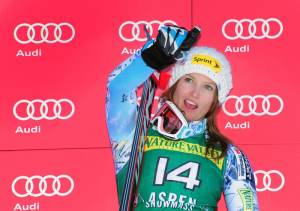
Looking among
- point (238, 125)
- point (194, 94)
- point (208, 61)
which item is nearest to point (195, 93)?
point (194, 94)

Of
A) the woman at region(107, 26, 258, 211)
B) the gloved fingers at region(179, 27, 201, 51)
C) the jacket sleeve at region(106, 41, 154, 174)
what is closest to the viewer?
the gloved fingers at region(179, 27, 201, 51)

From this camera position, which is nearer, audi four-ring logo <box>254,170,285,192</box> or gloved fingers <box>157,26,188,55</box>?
gloved fingers <box>157,26,188,55</box>

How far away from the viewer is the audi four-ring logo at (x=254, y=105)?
316cm

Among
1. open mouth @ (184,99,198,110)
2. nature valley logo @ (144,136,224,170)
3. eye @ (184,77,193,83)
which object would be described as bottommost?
nature valley logo @ (144,136,224,170)

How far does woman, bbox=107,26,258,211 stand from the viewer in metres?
2.67

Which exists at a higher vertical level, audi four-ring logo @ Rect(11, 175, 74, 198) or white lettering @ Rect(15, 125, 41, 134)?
white lettering @ Rect(15, 125, 41, 134)

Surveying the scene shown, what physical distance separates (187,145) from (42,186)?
74cm

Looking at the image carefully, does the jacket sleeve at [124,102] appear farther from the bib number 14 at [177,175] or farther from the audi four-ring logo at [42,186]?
the audi four-ring logo at [42,186]

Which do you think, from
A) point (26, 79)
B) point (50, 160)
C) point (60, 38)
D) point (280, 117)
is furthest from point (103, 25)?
point (280, 117)

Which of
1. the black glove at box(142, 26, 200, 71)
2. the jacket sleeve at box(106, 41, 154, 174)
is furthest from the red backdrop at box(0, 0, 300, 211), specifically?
the black glove at box(142, 26, 200, 71)

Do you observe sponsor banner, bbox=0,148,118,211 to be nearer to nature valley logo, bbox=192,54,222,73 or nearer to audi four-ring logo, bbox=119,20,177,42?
audi four-ring logo, bbox=119,20,177,42

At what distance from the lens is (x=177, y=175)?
2.70 m

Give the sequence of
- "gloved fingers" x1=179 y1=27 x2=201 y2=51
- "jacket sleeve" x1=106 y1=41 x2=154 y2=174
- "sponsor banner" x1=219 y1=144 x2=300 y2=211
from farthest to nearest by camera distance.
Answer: "sponsor banner" x1=219 y1=144 x2=300 y2=211, "jacket sleeve" x1=106 y1=41 x2=154 y2=174, "gloved fingers" x1=179 y1=27 x2=201 y2=51

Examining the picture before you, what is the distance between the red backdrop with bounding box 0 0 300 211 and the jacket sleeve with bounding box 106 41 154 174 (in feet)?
1.62
